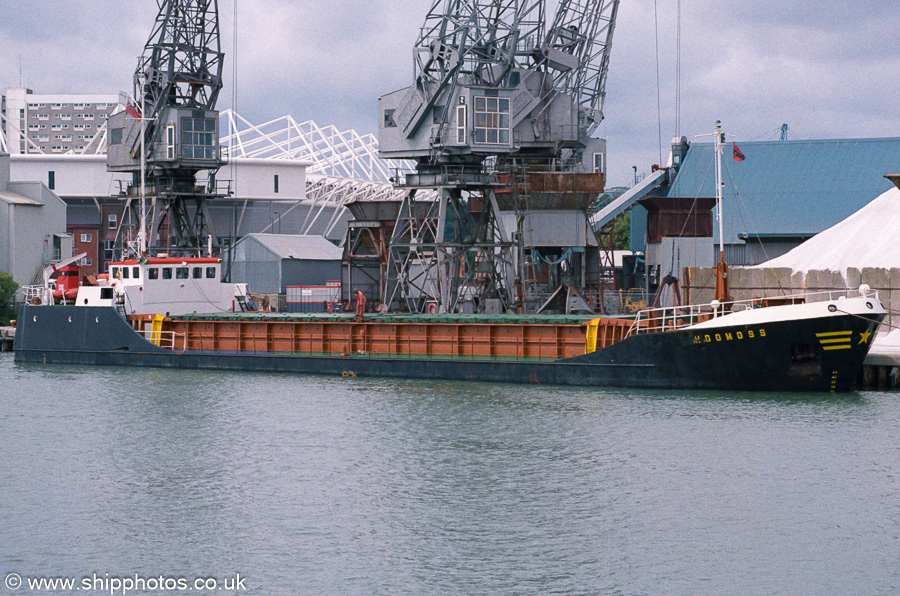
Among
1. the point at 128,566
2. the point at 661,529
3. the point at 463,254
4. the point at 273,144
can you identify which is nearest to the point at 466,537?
→ the point at 661,529

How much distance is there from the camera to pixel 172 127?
209 ft

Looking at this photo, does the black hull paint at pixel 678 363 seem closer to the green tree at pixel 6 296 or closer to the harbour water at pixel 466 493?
the harbour water at pixel 466 493

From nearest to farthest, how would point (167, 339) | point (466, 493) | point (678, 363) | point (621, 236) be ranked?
point (466, 493), point (678, 363), point (167, 339), point (621, 236)

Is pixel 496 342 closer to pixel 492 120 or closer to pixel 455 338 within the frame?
pixel 455 338

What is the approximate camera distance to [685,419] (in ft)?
114

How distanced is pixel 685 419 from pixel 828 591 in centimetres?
1498

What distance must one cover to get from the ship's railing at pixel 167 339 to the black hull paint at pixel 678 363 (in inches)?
85.3

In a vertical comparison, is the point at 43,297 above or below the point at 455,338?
above

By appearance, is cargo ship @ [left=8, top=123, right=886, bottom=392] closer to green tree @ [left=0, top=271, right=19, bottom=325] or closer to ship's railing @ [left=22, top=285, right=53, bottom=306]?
ship's railing @ [left=22, top=285, right=53, bottom=306]

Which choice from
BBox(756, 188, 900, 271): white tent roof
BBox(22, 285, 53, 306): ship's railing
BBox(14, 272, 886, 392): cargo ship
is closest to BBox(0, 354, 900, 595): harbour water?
BBox(14, 272, 886, 392): cargo ship

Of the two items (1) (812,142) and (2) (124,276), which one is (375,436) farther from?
(1) (812,142)

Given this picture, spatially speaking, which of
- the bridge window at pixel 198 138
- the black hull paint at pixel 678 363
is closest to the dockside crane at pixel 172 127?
the bridge window at pixel 198 138

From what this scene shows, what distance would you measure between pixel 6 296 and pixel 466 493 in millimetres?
61822

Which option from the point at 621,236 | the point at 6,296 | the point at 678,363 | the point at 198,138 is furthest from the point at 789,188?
the point at 6,296
